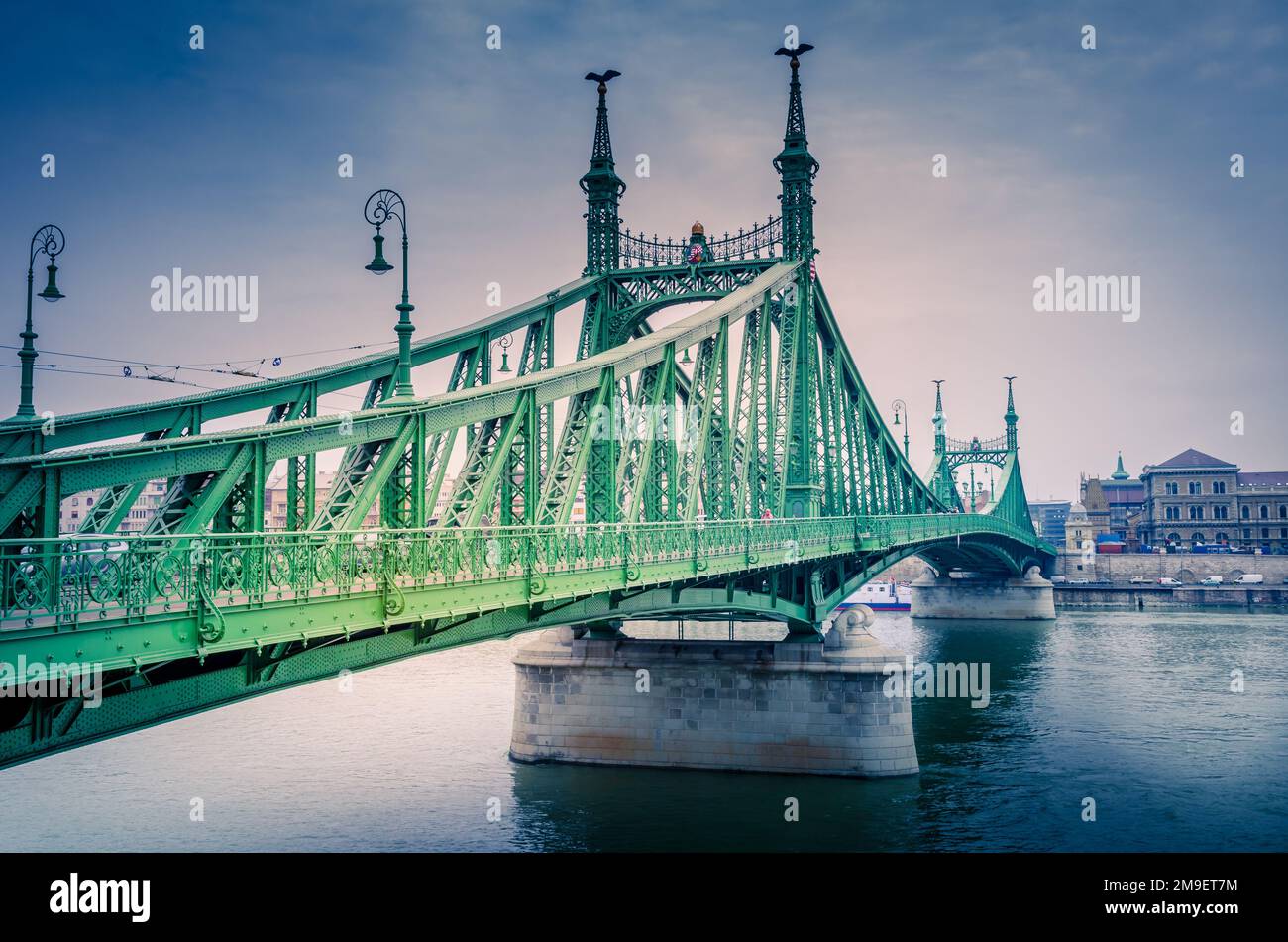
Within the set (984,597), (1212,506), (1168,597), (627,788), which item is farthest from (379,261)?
(1212,506)

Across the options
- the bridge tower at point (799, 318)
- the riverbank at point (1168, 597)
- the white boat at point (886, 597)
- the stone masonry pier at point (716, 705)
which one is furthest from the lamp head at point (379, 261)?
the riverbank at point (1168, 597)

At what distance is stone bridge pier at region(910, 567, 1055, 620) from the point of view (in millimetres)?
97000

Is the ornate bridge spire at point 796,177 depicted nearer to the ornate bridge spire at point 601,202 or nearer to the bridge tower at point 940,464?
the ornate bridge spire at point 601,202

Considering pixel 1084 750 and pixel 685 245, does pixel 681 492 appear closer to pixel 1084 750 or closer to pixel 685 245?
pixel 685 245

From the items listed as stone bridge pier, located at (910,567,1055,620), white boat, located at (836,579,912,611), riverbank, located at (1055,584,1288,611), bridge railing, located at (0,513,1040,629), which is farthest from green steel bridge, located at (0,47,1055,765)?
riverbank, located at (1055,584,1288,611)

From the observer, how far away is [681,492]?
184 ft

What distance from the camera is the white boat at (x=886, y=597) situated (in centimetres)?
11194

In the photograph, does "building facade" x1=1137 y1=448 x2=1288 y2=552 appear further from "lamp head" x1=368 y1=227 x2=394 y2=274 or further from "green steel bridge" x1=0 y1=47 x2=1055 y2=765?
"lamp head" x1=368 y1=227 x2=394 y2=274

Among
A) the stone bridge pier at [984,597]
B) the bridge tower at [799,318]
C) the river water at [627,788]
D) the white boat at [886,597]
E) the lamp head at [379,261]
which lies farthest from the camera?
the white boat at [886,597]

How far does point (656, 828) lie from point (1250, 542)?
130 metres

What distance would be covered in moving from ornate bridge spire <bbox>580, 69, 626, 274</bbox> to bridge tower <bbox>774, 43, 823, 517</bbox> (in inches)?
310

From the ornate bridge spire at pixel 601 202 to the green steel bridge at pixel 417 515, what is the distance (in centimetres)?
9

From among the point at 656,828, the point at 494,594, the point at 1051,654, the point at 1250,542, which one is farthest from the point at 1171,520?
the point at 494,594

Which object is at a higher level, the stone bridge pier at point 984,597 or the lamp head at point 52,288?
the lamp head at point 52,288
